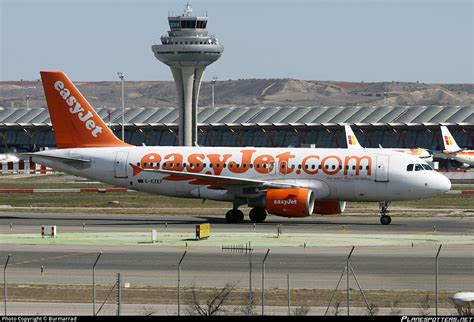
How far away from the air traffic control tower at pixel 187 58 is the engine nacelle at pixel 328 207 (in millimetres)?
106698

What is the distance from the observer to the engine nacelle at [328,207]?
214ft

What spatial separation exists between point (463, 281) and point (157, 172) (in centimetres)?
2757

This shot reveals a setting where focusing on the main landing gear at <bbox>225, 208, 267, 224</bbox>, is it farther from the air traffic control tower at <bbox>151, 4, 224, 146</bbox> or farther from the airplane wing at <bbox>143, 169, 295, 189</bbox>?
the air traffic control tower at <bbox>151, 4, 224, 146</bbox>

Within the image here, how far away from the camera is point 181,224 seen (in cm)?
6397

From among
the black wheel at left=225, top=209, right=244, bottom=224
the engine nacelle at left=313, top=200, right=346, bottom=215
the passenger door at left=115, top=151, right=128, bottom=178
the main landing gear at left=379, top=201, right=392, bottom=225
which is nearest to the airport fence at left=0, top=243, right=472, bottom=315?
the main landing gear at left=379, top=201, right=392, bottom=225

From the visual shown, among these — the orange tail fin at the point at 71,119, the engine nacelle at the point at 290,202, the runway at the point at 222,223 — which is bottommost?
the runway at the point at 222,223

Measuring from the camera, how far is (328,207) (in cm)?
6550

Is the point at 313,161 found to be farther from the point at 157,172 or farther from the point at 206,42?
the point at 206,42

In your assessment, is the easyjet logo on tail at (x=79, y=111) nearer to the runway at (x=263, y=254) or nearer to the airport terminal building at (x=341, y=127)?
the runway at (x=263, y=254)

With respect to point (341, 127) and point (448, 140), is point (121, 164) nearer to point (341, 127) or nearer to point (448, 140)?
point (448, 140)

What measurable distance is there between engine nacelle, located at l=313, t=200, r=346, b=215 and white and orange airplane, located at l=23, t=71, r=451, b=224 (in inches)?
2.3

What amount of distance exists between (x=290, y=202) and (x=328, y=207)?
14.3ft

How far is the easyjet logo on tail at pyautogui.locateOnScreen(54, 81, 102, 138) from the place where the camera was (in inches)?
2680

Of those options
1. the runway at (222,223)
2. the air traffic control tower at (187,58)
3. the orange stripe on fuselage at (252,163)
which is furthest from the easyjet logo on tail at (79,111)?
the air traffic control tower at (187,58)
